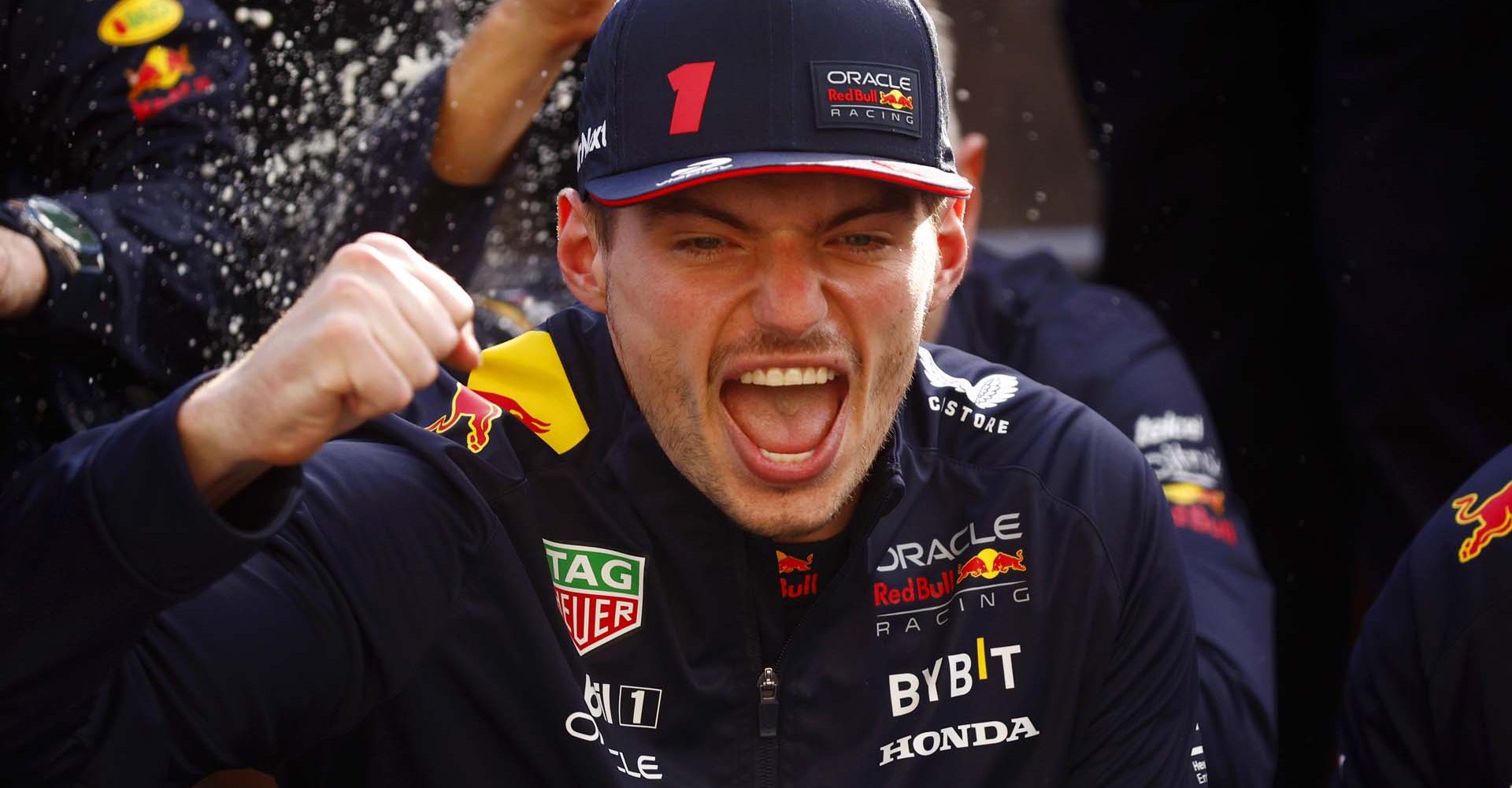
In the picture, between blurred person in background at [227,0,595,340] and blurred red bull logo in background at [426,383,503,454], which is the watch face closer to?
blurred person in background at [227,0,595,340]

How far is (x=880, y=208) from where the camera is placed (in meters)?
1.63

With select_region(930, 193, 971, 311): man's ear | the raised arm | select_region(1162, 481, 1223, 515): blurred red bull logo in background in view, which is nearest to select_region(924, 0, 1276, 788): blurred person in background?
select_region(1162, 481, 1223, 515): blurred red bull logo in background

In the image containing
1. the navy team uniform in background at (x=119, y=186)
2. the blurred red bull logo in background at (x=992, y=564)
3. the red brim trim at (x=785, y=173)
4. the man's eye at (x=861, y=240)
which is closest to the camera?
the red brim trim at (x=785, y=173)

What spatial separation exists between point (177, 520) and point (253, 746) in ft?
0.95

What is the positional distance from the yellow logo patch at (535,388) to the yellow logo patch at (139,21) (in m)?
0.88

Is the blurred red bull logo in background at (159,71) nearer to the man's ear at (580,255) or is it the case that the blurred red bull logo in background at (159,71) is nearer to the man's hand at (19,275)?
the man's hand at (19,275)

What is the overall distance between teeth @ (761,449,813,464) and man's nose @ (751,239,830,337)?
123 mm

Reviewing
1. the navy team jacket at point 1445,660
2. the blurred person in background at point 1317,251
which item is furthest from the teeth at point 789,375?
the blurred person in background at point 1317,251

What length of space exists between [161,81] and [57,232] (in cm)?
34

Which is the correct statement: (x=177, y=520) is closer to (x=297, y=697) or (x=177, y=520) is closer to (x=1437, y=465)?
(x=297, y=697)

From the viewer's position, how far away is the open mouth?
1.62 meters

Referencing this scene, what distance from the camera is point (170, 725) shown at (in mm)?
1310

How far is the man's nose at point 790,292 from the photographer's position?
A: 5.17 feet

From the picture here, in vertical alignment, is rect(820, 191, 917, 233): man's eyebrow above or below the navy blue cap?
below
